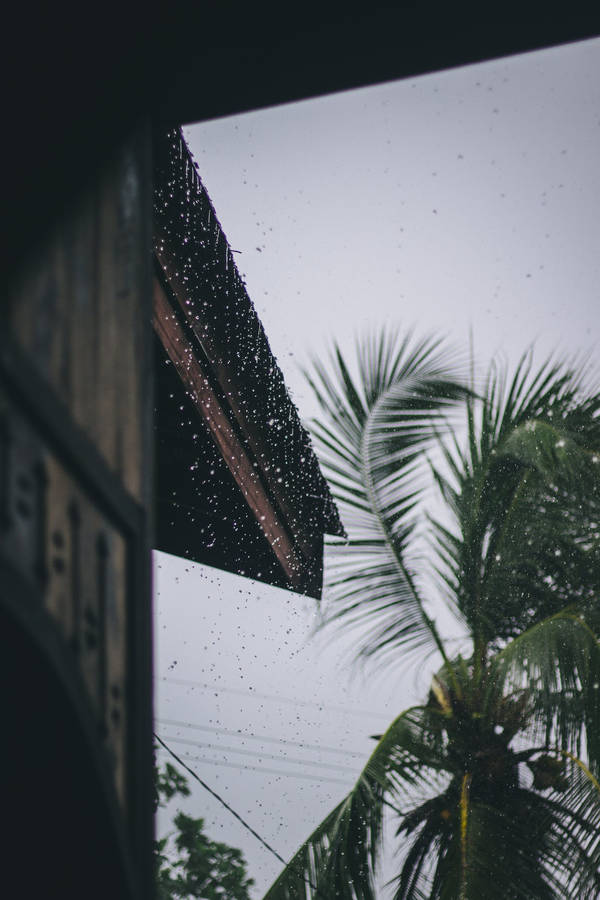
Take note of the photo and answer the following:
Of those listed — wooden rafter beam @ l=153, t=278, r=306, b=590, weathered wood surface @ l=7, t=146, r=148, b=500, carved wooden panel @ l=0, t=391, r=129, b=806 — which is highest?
wooden rafter beam @ l=153, t=278, r=306, b=590

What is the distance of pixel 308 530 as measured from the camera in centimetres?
543

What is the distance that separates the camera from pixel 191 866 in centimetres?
809

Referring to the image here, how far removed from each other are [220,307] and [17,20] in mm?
2538

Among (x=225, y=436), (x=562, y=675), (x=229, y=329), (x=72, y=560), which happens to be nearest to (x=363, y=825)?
(x=562, y=675)

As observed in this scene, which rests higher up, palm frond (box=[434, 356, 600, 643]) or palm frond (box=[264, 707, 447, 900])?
palm frond (box=[434, 356, 600, 643])

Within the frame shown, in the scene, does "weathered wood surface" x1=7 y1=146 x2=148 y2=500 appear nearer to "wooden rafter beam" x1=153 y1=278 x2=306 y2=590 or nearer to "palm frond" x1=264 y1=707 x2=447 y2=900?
"wooden rafter beam" x1=153 y1=278 x2=306 y2=590

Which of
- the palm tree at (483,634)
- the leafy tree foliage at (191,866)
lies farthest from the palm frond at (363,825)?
the leafy tree foliage at (191,866)

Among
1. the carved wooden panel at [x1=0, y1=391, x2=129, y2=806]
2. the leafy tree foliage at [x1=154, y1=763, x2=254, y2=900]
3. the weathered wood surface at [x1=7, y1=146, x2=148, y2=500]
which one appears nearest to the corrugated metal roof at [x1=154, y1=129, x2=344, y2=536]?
the weathered wood surface at [x1=7, y1=146, x2=148, y2=500]

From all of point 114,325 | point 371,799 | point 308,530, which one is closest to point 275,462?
point 308,530

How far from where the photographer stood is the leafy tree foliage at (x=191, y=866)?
26.3 ft

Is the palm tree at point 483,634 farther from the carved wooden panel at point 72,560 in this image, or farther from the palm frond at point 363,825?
the carved wooden panel at point 72,560

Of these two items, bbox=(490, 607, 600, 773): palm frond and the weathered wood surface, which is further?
bbox=(490, 607, 600, 773): palm frond

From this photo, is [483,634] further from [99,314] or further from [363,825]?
[99,314]

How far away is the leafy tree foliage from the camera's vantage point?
8031mm
